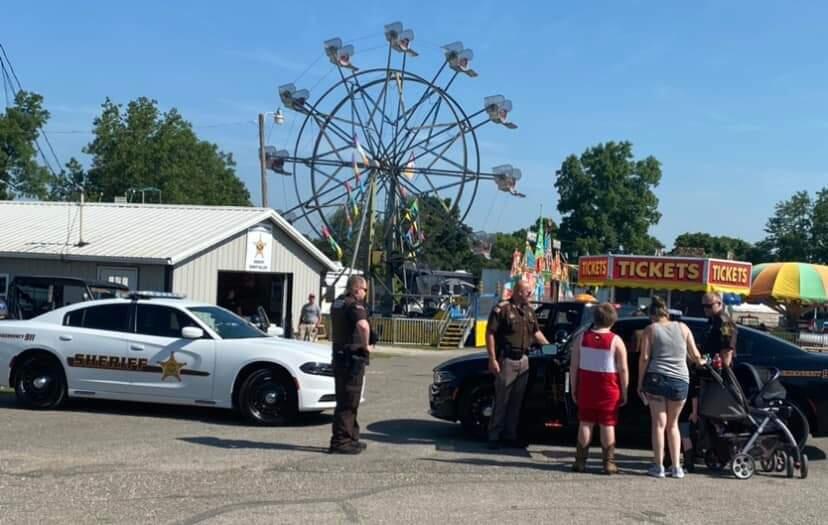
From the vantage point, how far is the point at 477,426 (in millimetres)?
11062

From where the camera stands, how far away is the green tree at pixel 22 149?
6166 centimetres

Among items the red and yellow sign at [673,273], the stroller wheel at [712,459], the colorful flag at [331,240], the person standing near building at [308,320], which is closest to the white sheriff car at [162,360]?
the stroller wheel at [712,459]

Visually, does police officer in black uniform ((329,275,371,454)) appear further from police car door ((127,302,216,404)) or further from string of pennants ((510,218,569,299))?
string of pennants ((510,218,569,299))

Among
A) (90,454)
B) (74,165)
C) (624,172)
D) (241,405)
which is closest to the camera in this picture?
(90,454)

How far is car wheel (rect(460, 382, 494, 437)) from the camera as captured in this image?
11.0 metres

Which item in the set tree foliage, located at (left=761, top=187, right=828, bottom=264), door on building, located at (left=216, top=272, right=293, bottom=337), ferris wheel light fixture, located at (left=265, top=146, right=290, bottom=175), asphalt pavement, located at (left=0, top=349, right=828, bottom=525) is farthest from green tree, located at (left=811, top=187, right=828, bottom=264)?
asphalt pavement, located at (left=0, top=349, right=828, bottom=525)

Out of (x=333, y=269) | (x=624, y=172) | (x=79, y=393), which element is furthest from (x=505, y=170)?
(x=624, y=172)

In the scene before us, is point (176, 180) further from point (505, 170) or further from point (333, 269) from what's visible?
point (333, 269)

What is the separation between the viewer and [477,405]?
36.2 ft

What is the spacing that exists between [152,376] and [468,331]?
23.6 m

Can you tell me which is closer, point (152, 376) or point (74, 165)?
point (152, 376)

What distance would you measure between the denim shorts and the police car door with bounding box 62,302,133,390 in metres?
6.22

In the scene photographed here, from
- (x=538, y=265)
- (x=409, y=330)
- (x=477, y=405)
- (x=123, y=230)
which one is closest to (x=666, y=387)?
(x=477, y=405)

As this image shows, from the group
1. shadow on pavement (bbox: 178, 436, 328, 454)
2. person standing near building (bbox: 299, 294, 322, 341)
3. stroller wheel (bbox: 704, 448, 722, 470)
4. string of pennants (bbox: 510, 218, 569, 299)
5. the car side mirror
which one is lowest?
shadow on pavement (bbox: 178, 436, 328, 454)
